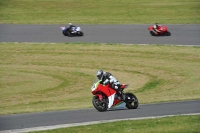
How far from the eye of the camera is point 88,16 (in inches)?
1941

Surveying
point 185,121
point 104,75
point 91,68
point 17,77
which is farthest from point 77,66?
point 185,121

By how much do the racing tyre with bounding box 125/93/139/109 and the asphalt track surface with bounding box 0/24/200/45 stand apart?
1900 centimetres

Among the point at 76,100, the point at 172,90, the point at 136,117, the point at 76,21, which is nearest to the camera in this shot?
the point at 136,117

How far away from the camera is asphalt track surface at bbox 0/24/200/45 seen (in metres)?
40.3

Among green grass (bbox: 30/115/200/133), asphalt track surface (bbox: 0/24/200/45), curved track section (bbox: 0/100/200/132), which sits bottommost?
asphalt track surface (bbox: 0/24/200/45)

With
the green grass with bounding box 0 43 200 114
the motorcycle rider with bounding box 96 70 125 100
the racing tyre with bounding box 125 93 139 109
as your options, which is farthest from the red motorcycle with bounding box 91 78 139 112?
the green grass with bounding box 0 43 200 114

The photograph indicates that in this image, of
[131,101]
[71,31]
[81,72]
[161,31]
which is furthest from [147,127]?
[71,31]

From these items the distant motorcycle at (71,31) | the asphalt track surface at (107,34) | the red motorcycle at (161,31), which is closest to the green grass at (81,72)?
the asphalt track surface at (107,34)

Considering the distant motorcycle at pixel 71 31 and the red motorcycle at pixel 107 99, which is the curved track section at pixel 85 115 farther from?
the distant motorcycle at pixel 71 31

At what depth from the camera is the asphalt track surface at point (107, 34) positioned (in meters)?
40.3

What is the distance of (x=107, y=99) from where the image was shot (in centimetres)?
2077

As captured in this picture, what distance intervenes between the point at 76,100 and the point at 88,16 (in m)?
25.5

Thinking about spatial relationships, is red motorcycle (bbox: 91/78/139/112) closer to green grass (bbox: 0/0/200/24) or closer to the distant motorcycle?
the distant motorcycle

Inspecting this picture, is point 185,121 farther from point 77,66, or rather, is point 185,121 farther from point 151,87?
point 77,66
